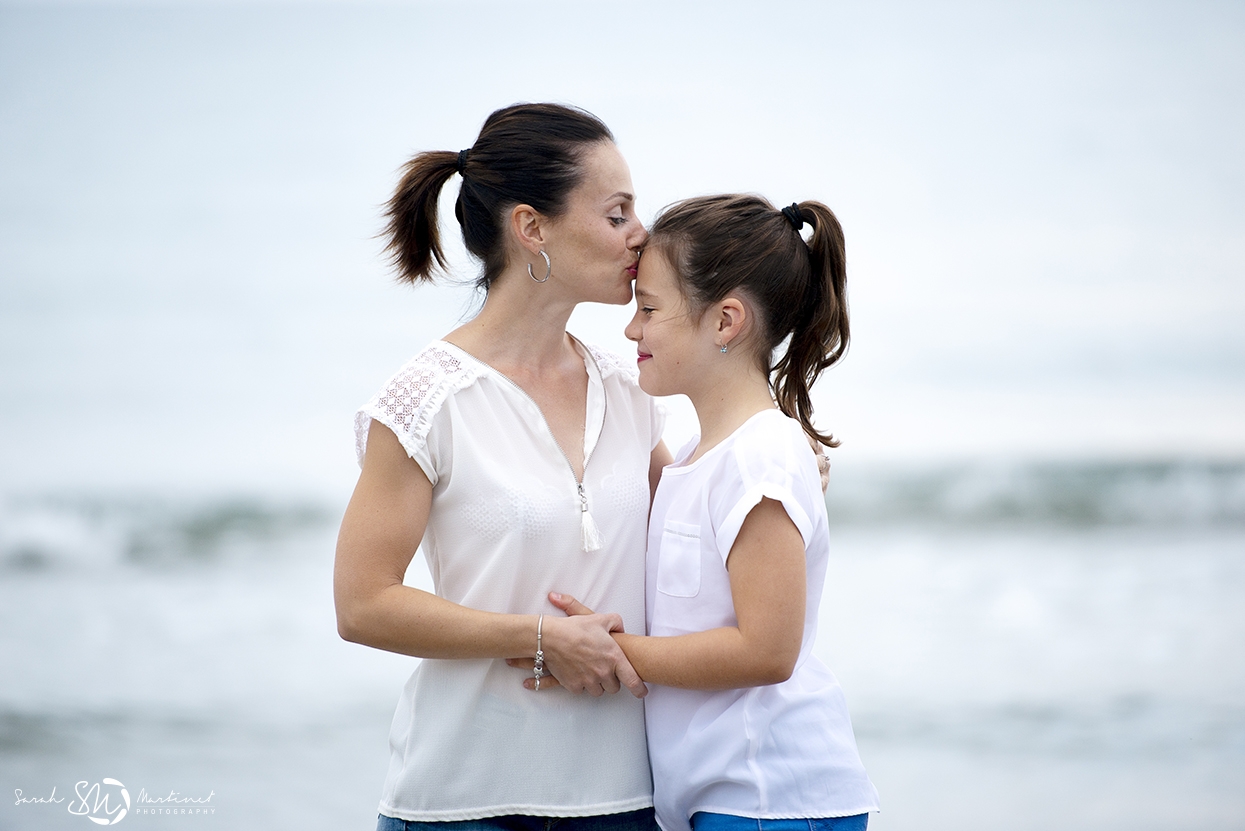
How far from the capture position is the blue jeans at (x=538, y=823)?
1583 millimetres

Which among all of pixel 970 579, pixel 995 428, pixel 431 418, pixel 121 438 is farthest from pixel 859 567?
pixel 431 418

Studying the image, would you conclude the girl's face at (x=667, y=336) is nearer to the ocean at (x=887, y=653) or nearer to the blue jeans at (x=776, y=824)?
the blue jeans at (x=776, y=824)

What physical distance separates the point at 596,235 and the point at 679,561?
552mm

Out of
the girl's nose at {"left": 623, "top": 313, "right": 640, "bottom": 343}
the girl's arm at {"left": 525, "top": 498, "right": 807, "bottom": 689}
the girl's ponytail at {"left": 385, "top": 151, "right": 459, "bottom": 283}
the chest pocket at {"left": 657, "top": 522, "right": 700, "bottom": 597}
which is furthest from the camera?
the girl's ponytail at {"left": 385, "top": 151, "right": 459, "bottom": 283}

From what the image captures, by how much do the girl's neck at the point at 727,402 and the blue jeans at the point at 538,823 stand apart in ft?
1.88

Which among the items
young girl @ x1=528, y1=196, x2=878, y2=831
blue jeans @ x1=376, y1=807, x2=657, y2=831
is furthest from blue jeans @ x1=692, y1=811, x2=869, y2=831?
blue jeans @ x1=376, y1=807, x2=657, y2=831

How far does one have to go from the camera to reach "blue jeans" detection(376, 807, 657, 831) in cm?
158

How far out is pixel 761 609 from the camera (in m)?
1.42

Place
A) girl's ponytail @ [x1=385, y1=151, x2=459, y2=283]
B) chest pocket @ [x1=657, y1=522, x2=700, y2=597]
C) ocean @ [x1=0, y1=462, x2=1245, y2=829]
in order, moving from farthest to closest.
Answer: ocean @ [x1=0, y1=462, x2=1245, y2=829] < girl's ponytail @ [x1=385, y1=151, x2=459, y2=283] < chest pocket @ [x1=657, y1=522, x2=700, y2=597]

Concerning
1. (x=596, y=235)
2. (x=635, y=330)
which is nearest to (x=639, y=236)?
(x=596, y=235)

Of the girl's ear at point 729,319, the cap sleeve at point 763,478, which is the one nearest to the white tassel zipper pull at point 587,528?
the cap sleeve at point 763,478

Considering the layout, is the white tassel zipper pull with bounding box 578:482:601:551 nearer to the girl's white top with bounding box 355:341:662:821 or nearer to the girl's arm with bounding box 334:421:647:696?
the girl's white top with bounding box 355:341:662:821

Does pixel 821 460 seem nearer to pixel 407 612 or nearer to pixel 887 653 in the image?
pixel 407 612

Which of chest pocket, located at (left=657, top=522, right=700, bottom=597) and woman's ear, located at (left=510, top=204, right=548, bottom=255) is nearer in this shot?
chest pocket, located at (left=657, top=522, right=700, bottom=597)
